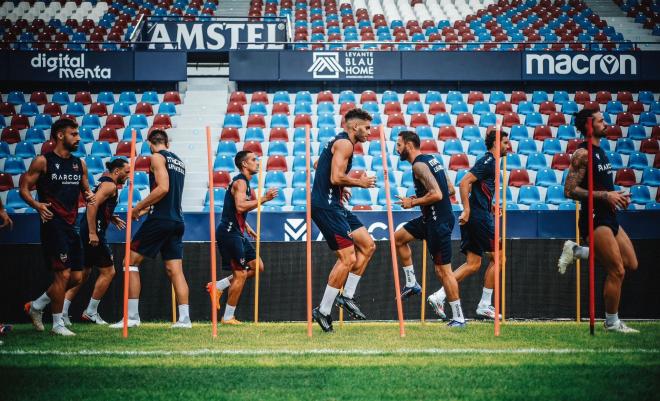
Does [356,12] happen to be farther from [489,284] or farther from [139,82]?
[489,284]

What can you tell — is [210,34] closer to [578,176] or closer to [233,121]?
[233,121]

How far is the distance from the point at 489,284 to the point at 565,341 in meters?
3.00

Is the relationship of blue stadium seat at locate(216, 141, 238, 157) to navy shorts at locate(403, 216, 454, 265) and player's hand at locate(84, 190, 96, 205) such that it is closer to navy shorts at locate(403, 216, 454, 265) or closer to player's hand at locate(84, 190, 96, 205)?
player's hand at locate(84, 190, 96, 205)

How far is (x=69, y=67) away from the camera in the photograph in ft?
67.6

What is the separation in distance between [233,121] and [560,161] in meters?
8.24

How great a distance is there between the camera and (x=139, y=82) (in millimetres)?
21703

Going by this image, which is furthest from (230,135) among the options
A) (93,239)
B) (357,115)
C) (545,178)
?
(357,115)

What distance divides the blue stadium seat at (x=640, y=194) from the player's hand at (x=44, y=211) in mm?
13361

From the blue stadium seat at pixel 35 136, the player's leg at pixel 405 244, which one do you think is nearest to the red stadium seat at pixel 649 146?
the player's leg at pixel 405 244

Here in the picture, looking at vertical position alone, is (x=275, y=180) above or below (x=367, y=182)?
above

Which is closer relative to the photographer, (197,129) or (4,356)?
(4,356)

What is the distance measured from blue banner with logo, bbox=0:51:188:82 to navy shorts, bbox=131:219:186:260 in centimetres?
1236

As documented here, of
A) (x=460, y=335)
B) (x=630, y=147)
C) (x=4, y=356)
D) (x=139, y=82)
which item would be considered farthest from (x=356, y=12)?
(x=4, y=356)

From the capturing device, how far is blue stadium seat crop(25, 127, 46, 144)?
63.0ft
